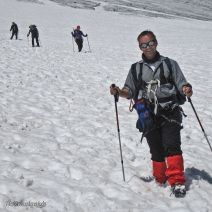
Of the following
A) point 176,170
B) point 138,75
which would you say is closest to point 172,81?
point 138,75

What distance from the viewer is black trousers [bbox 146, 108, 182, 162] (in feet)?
19.2

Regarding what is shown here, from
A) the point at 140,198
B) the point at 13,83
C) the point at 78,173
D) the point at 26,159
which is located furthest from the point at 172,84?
the point at 13,83

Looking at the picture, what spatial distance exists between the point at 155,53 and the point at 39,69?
1292cm

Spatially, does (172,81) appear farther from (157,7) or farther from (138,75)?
(157,7)

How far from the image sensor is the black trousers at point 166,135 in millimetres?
5844

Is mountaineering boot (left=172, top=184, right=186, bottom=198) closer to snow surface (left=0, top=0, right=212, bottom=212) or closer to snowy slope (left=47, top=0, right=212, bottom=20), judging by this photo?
snow surface (left=0, top=0, right=212, bottom=212)

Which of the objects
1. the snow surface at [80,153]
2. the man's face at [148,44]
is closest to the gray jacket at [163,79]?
the man's face at [148,44]

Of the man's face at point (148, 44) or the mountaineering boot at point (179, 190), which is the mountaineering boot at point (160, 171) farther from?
the man's face at point (148, 44)

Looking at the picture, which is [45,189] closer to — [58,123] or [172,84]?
[172,84]

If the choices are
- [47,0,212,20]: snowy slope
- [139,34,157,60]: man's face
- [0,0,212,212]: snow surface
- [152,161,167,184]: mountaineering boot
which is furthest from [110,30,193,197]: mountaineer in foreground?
[47,0,212,20]: snowy slope

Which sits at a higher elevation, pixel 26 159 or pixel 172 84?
pixel 172 84

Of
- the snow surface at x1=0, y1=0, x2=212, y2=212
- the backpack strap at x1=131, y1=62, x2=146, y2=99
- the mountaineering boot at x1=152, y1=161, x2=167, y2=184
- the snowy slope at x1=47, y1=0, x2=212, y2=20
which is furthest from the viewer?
the snowy slope at x1=47, y1=0, x2=212, y2=20

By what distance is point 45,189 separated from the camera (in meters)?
5.81

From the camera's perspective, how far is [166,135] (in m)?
5.89
